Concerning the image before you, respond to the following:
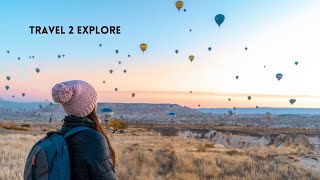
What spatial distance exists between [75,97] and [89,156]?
22.7 inches

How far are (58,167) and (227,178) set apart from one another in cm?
1368

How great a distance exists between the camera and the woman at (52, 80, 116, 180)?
3.24m

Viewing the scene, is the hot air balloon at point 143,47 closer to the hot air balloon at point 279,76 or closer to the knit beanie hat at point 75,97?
the hot air balloon at point 279,76

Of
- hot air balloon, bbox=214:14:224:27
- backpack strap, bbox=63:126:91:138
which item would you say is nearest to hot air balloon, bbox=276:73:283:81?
hot air balloon, bbox=214:14:224:27

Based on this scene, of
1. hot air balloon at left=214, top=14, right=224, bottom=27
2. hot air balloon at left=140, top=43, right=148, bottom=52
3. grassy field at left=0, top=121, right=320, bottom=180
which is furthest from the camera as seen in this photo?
hot air balloon at left=140, top=43, right=148, bottom=52

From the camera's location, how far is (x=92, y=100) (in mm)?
3609

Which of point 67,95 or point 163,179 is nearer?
point 67,95

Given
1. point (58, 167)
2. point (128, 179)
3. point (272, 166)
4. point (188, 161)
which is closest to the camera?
point (58, 167)

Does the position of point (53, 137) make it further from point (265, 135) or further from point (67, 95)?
point (265, 135)

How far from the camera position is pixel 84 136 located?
3289 mm

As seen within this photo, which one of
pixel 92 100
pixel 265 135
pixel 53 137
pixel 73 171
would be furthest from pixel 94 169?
pixel 265 135

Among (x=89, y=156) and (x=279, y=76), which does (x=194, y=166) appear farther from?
(x=279, y=76)

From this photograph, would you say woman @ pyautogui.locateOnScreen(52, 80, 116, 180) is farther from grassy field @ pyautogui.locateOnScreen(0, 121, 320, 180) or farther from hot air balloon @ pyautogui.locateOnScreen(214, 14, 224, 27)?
hot air balloon @ pyautogui.locateOnScreen(214, 14, 224, 27)

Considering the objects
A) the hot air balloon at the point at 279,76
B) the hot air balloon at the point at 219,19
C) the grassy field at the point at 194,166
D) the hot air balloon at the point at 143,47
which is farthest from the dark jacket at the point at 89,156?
the hot air balloon at the point at 279,76
